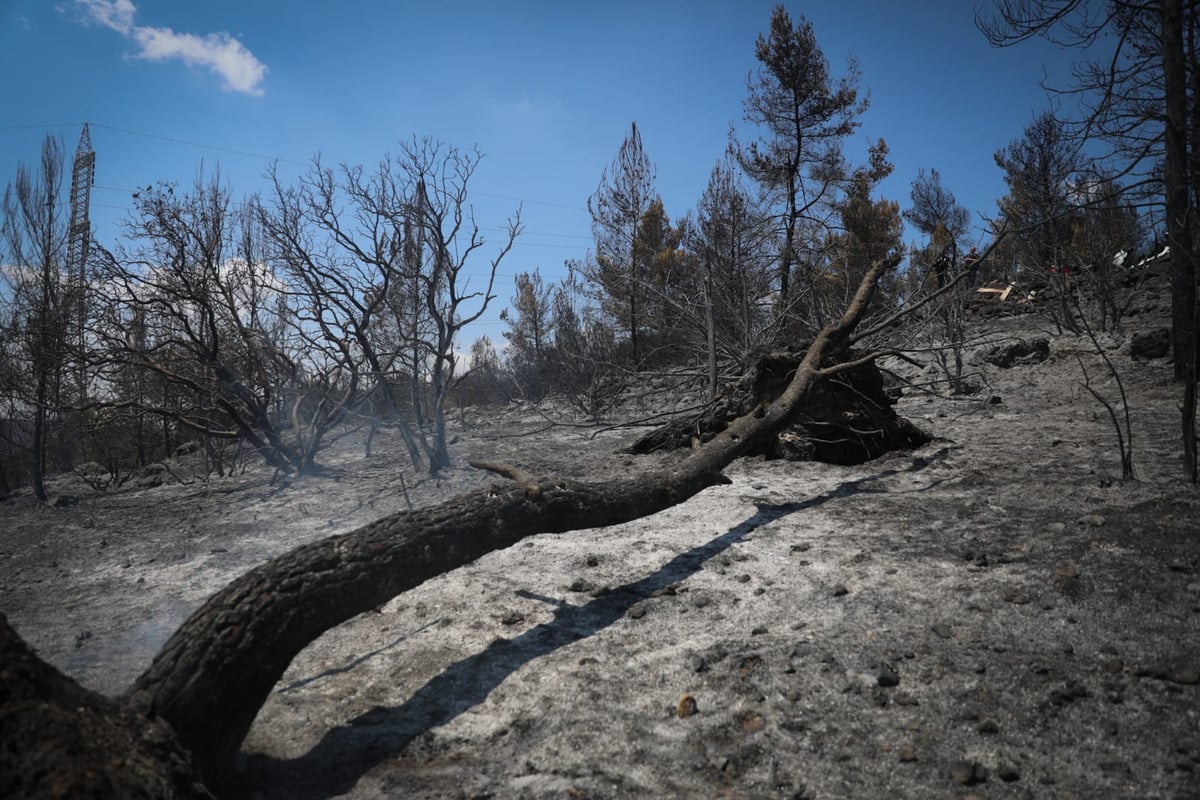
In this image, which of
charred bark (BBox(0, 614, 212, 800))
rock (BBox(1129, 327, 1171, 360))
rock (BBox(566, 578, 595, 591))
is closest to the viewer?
charred bark (BBox(0, 614, 212, 800))

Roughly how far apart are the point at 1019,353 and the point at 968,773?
332 inches

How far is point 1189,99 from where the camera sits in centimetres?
565

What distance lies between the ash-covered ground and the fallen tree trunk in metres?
0.28

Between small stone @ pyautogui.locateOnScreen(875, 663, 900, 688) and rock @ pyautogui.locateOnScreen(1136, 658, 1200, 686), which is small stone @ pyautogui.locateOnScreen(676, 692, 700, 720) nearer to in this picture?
small stone @ pyautogui.locateOnScreen(875, 663, 900, 688)

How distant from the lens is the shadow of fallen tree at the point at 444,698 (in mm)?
2246

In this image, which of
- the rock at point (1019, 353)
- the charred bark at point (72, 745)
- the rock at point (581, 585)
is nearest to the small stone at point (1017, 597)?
the rock at point (581, 585)

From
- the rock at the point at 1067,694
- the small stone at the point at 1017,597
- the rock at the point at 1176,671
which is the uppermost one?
the small stone at the point at 1017,597

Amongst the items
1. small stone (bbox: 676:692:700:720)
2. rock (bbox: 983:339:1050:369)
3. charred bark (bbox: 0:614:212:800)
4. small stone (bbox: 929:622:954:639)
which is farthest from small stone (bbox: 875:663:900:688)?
rock (bbox: 983:339:1050:369)

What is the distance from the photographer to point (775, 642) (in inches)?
110

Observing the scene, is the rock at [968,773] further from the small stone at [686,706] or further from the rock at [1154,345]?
the rock at [1154,345]

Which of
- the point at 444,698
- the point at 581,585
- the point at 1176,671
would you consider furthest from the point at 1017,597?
the point at 444,698

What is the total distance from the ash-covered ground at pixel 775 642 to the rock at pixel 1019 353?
3442 mm

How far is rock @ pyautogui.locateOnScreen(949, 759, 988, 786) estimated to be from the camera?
6.20 ft

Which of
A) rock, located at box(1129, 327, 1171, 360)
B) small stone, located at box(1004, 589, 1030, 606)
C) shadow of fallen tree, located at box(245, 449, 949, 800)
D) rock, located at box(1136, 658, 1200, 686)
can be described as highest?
rock, located at box(1129, 327, 1171, 360)
